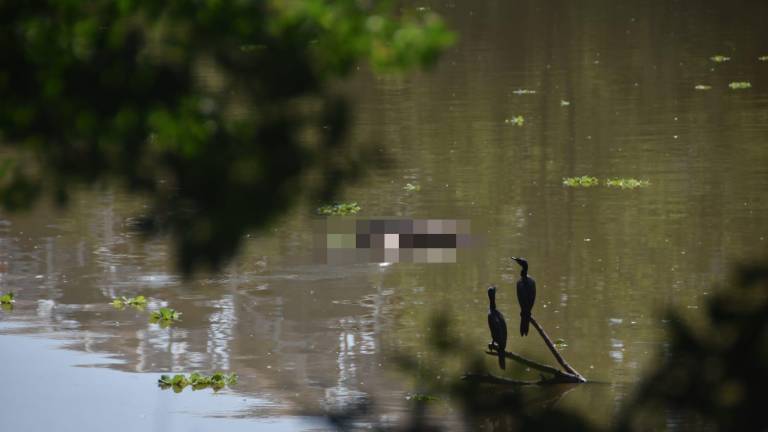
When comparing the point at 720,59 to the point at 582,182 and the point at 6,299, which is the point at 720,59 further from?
the point at 6,299

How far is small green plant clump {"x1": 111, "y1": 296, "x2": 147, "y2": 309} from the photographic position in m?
11.3

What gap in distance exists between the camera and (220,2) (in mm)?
2871

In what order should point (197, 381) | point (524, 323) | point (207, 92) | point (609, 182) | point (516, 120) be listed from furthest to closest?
point (516, 120)
point (609, 182)
point (524, 323)
point (197, 381)
point (207, 92)

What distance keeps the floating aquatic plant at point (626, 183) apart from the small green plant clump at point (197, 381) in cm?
705

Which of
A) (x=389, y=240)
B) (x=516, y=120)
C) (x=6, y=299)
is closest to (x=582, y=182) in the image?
(x=389, y=240)

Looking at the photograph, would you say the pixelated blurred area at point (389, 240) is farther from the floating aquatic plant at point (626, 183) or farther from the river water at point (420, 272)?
the floating aquatic plant at point (626, 183)

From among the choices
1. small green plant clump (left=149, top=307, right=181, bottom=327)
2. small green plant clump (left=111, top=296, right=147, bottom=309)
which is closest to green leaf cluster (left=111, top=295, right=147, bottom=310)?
small green plant clump (left=111, top=296, right=147, bottom=309)

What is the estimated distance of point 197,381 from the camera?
9320 mm

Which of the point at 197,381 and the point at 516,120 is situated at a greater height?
the point at 516,120

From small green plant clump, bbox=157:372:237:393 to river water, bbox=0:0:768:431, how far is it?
0.11m

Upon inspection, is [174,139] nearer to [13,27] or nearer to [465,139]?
[13,27]

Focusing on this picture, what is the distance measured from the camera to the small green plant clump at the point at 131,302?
11.3 m

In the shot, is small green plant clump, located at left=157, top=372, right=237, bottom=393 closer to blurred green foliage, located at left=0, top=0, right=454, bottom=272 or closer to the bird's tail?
the bird's tail

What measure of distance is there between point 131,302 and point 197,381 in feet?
7.28
